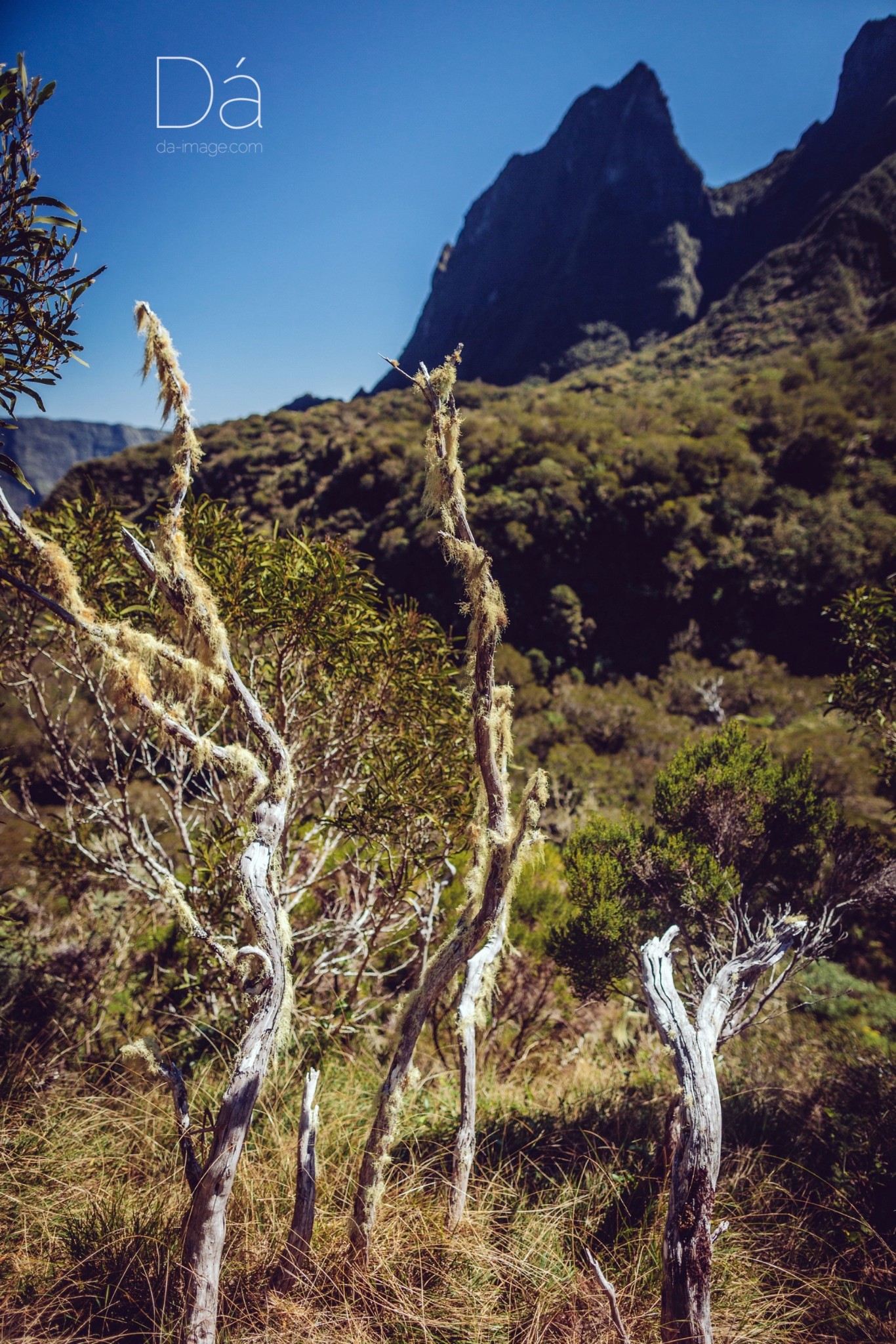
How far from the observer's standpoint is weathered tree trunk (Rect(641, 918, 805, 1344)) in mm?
1835

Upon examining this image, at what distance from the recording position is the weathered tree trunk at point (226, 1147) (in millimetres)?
1696

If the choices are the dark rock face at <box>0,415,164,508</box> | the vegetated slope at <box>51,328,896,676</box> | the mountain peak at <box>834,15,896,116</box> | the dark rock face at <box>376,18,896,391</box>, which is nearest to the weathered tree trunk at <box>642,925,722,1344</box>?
the vegetated slope at <box>51,328,896,676</box>

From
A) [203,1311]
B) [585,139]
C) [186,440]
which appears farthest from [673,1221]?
[585,139]

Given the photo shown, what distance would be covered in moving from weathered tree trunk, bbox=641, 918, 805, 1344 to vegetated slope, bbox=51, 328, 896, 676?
1468 centimetres

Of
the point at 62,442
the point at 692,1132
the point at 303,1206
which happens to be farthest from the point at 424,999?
the point at 62,442

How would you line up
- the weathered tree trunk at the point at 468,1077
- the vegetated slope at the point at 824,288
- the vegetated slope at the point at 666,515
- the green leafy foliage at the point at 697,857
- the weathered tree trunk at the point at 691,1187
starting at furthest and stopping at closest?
the vegetated slope at the point at 824,288 < the vegetated slope at the point at 666,515 < the green leafy foliage at the point at 697,857 < the weathered tree trunk at the point at 468,1077 < the weathered tree trunk at the point at 691,1187

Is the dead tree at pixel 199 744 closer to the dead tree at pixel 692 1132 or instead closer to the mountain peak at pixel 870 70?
the dead tree at pixel 692 1132

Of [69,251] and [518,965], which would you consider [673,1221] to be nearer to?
[518,965]

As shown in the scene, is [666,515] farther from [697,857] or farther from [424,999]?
[424,999]

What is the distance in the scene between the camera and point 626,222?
281 feet

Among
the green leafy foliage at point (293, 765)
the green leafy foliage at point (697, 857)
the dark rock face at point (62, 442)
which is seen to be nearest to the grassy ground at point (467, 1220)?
Answer: the green leafy foliage at point (293, 765)

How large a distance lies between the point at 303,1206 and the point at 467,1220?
2.49 feet

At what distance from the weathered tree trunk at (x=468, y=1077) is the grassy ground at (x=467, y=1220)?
0.13 metres

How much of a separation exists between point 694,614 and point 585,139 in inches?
4834
